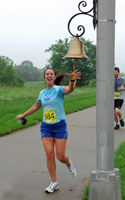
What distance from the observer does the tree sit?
63.9 metres

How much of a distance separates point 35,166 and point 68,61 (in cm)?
5976

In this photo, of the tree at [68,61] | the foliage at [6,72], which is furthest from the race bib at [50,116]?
the foliage at [6,72]

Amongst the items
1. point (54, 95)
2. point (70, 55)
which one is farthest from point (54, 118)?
point (70, 55)

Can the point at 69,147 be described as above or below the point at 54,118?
below

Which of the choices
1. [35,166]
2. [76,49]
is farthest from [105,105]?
[35,166]

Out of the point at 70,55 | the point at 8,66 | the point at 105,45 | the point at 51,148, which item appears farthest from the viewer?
the point at 8,66

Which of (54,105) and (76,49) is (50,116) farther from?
(76,49)

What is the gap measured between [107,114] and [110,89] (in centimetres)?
29

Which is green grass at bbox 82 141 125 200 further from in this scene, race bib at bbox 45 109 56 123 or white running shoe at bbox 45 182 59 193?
race bib at bbox 45 109 56 123

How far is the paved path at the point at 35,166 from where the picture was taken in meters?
4.25

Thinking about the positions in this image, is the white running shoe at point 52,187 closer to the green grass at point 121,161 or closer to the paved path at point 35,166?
the paved path at point 35,166

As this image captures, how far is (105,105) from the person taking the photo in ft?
11.6

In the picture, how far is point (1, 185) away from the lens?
Result: 447cm

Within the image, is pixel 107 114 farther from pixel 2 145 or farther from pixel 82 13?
pixel 2 145
